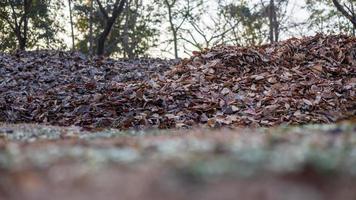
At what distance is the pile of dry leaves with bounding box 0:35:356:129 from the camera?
22.1 ft

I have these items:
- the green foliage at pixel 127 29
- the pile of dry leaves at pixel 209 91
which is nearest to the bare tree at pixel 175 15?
the green foliage at pixel 127 29

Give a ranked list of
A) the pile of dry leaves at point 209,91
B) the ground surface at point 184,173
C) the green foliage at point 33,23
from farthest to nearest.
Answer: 1. the green foliage at point 33,23
2. the pile of dry leaves at point 209,91
3. the ground surface at point 184,173

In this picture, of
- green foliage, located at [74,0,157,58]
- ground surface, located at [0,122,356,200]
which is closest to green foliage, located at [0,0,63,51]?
green foliage, located at [74,0,157,58]

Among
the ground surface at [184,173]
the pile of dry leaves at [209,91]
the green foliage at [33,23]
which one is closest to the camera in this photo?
the ground surface at [184,173]

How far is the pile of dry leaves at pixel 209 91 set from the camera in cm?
674

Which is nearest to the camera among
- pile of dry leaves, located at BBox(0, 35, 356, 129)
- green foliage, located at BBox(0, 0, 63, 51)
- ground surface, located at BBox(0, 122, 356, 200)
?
ground surface, located at BBox(0, 122, 356, 200)

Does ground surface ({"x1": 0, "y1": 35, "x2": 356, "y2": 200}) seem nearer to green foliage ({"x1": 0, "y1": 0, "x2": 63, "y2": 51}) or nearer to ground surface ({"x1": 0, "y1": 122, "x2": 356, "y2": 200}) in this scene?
ground surface ({"x1": 0, "y1": 122, "x2": 356, "y2": 200})

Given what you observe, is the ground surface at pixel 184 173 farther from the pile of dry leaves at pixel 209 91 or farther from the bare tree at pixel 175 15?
the bare tree at pixel 175 15

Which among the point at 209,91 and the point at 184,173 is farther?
the point at 209,91

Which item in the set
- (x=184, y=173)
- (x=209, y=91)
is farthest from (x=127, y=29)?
(x=184, y=173)

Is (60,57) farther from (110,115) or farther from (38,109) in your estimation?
(110,115)

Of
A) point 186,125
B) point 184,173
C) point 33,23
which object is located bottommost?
point 186,125

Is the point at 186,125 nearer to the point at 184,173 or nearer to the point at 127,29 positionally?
the point at 184,173

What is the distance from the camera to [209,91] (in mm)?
7855
